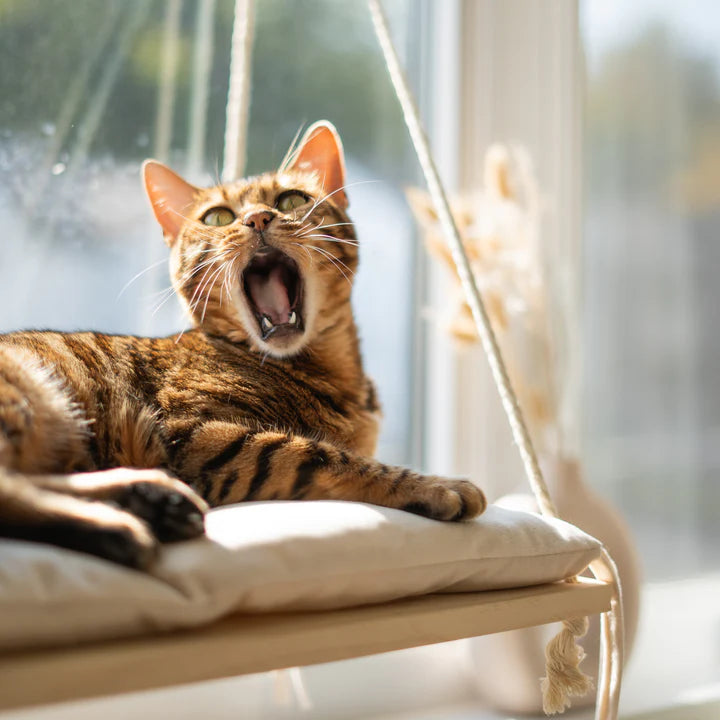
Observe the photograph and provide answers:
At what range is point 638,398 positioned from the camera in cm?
208

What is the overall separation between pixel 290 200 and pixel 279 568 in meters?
0.68

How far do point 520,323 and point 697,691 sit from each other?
104 centimetres

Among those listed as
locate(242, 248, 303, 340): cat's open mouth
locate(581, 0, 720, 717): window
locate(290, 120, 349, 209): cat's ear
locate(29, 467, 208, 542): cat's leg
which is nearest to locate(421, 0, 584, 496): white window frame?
locate(581, 0, 720, 717): window

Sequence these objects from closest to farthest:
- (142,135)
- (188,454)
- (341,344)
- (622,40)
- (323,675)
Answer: (188,454)
(341,344)
(142,135)
(323,675)
(622,40)

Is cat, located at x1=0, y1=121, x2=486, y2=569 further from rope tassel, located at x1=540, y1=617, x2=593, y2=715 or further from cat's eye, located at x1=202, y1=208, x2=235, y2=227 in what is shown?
rope tassel, located at x1=540, y1=617, x2=593, y2=715

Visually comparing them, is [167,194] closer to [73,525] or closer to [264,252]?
[264,252]

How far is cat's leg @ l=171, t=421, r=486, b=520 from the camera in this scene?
861 millimetres

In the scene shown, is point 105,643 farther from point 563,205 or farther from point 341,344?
point 563,205

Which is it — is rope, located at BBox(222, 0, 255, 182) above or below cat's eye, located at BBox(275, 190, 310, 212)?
above

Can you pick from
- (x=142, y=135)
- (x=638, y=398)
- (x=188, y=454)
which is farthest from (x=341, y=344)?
(x=638, y=398)

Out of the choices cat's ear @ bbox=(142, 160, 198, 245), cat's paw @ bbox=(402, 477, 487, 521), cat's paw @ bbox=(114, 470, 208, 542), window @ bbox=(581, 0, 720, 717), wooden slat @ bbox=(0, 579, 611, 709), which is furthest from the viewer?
window @ bbox=(581, 0, 720, 717)

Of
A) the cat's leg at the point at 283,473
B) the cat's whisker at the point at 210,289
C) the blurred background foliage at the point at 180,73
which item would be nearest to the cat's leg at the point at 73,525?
the cat's leg at the point at 283,473

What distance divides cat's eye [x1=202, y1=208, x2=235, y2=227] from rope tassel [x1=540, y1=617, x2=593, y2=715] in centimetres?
76

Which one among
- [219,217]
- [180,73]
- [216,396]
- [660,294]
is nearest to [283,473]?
[216,396]
